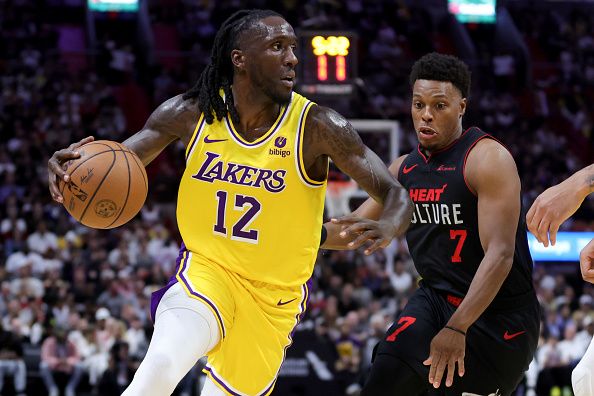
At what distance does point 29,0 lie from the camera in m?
20.6

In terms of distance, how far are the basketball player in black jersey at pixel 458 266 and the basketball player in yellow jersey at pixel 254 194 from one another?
11.9 inches

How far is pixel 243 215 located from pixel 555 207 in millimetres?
1689

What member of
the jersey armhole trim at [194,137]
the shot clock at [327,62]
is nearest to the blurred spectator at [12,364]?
the shot clock at [327,62]

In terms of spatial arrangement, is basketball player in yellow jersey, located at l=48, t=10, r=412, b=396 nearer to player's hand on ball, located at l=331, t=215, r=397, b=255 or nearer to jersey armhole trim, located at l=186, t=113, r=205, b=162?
jersey armhole trim, located at l=186, t=113, r=205, b=162

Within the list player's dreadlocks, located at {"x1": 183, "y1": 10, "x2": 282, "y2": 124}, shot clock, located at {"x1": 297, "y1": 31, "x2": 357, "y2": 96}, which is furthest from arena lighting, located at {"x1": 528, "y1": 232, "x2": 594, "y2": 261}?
player's dreadlocks, located at {"x1": 183, "y1": 10, "x2": 282, "y2": 124}

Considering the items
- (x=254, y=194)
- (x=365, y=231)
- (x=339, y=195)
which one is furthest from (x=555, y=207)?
(x=339, y=195)

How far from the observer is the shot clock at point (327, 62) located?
11.4 metres

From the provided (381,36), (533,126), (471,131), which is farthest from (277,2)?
(471,131)

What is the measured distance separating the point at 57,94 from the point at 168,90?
2.35m

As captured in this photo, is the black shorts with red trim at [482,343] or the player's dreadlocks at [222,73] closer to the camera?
the black shorts with red trim at [482,343]

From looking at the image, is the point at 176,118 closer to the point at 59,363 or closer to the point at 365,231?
the point at 365,231

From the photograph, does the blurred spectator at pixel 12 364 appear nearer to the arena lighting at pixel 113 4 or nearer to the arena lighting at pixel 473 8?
the arena lighting at pixel 113 4

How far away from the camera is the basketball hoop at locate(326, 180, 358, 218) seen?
13.0 m

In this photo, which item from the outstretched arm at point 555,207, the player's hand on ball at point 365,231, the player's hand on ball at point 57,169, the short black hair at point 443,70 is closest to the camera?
the outstretched arm at point 555,207
